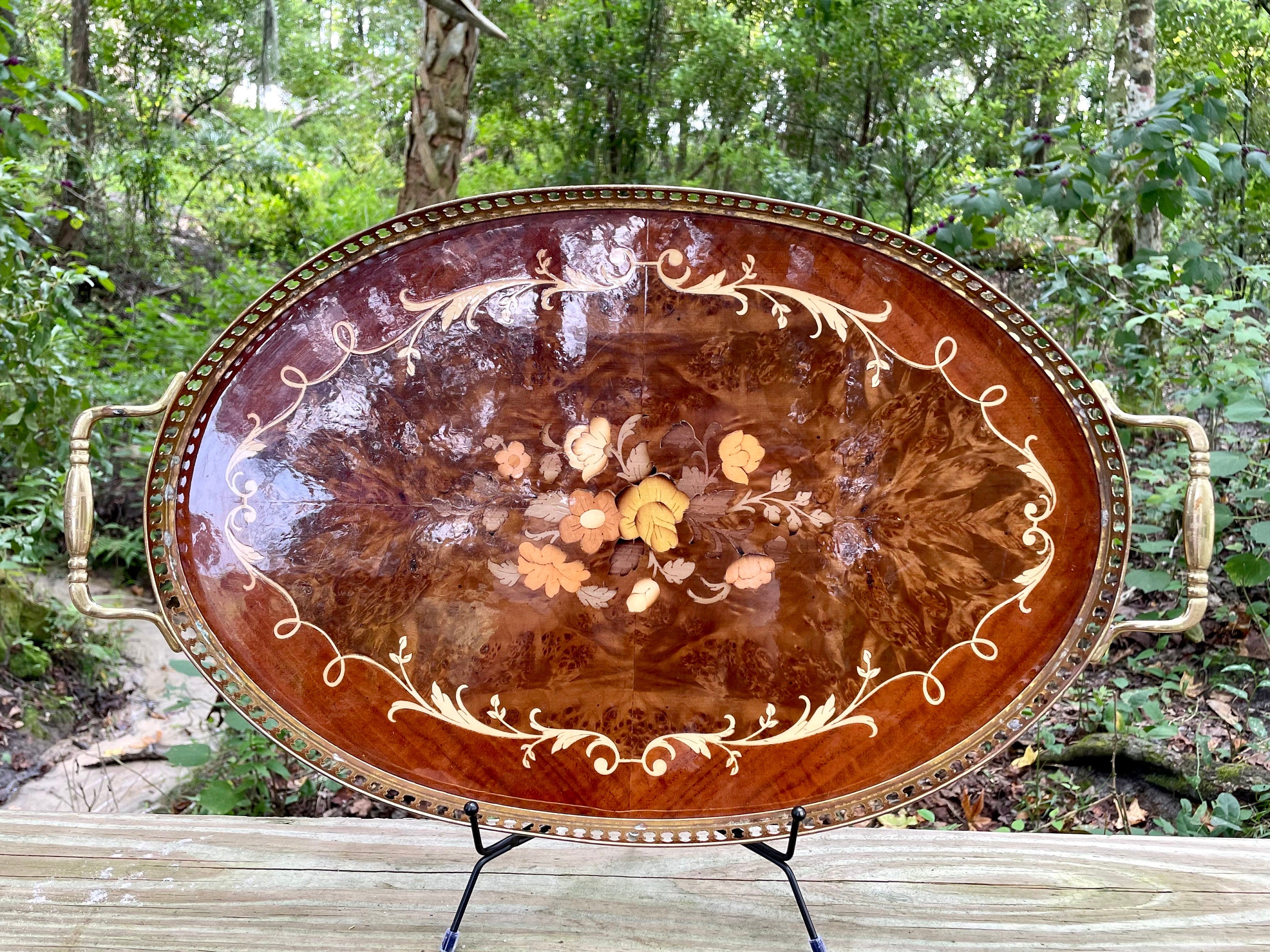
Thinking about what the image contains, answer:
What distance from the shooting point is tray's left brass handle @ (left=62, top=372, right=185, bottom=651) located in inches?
40.4

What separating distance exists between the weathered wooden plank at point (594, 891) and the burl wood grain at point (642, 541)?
13.0 inches

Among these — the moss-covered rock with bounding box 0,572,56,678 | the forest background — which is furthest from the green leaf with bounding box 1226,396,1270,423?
the moss-covered rock with bounding box 0,572,56,678

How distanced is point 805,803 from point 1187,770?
4.29 feet

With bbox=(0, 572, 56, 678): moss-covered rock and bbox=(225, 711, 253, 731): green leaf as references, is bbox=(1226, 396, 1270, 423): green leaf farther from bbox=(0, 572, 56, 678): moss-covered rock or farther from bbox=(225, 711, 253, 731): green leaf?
bbox=(0, 572, 56, 678): moss-covered rock

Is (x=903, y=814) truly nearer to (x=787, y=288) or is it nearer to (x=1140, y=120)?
(x=787, y=288)

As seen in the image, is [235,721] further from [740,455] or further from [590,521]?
[740,455]

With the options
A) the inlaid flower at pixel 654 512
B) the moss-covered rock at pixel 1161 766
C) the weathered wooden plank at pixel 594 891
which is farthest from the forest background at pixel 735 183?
the inlaid flower at pixel 654 512

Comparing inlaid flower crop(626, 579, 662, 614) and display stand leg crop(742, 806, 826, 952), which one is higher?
inlaid flower crop(626, 579, 662, 614)

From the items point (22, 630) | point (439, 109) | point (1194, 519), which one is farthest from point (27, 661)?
point (1194, 519)

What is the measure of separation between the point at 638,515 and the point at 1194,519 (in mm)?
682

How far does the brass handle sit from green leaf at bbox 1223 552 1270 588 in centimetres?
80

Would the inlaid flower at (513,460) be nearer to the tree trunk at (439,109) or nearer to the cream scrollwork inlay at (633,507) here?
the cream scrollwork inlay at (633,507)

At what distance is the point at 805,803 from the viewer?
3.49 ft

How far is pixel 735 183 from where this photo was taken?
185 inches
